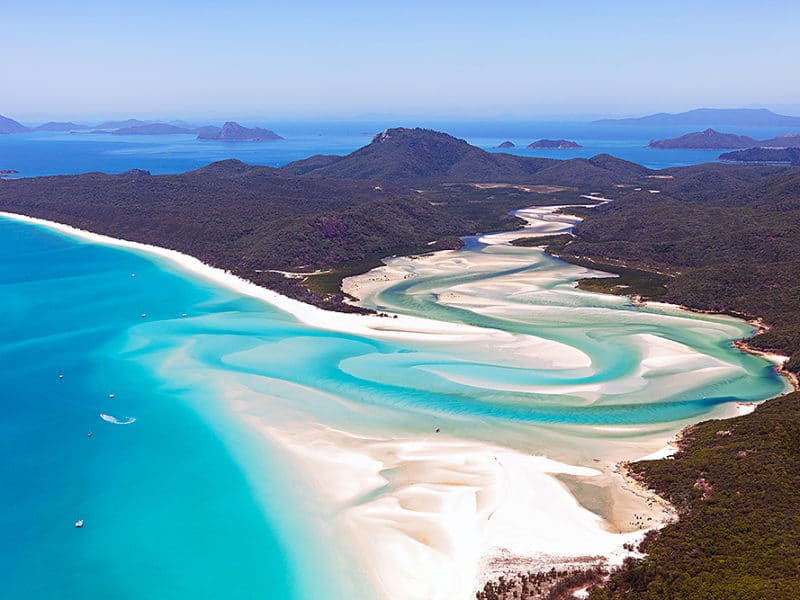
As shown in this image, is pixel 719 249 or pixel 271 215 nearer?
pixel 719 249

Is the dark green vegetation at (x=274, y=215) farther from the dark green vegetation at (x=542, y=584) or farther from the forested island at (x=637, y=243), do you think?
the dark green vegetation at (x=542, y=584)

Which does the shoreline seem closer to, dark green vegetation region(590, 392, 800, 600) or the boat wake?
dark green vegetation region(590, 392, 800, 600)

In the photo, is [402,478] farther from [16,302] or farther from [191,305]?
[16,302]

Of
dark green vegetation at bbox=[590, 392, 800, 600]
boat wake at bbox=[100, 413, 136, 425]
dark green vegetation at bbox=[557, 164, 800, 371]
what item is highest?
dark green vegetation at bbox=[557, 164, 800, 371]

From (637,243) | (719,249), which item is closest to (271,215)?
(637,243)

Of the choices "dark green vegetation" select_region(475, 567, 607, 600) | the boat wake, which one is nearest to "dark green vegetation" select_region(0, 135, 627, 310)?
the boat wake

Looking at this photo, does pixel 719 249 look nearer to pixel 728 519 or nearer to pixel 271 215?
pixel 728 519
